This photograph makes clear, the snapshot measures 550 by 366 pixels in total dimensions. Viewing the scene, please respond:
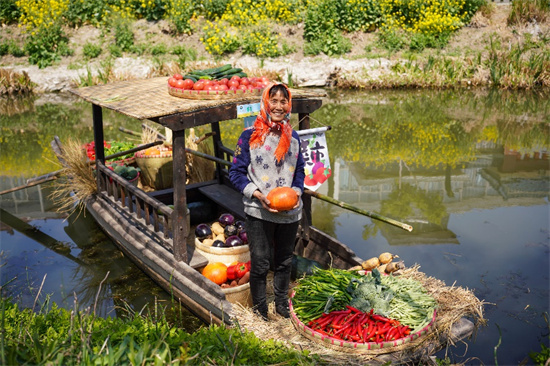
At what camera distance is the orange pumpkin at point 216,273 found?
19.1 feet

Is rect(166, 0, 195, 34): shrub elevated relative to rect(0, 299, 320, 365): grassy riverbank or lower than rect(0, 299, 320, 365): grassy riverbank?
elevated

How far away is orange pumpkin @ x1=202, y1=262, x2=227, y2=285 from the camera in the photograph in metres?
5.82

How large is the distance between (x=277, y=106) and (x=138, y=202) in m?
2.94

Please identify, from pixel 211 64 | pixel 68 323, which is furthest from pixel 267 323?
pixel 211 64

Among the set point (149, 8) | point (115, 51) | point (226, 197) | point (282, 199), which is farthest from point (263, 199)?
point (149, 8)

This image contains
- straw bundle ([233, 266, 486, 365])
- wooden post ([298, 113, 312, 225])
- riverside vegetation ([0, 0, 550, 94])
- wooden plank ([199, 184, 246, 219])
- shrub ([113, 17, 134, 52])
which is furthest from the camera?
shrub ([113, 17, 134, 52])

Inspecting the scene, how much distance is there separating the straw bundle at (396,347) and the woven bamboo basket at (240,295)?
30 centimetres

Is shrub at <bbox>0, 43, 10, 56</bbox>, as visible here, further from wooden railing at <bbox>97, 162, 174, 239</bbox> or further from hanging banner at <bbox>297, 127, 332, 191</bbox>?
hanging banner at <bbox>297, 127, 332, 191</bbox>

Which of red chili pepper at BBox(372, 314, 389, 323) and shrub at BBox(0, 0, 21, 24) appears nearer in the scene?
red chili pepper at BBox(372, 314, 389, 323)

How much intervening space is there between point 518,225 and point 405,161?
3759 mm

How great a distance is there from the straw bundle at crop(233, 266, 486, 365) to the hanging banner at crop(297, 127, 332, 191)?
1.35m

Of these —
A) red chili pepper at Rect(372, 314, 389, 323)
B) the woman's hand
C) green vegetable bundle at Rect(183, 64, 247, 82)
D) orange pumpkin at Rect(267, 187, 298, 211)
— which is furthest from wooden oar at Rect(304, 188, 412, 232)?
green vegetable bundle at Rect(183, 64, 247, 82)

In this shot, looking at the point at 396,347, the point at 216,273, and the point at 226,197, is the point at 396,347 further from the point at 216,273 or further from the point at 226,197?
the point at 226,197

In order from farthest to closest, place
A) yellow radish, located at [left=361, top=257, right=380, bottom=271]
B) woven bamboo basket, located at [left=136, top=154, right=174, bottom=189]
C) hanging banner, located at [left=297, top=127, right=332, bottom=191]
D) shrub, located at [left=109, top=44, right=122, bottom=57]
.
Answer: shrub, located at [left=109, top=44, right=122, bottom=57] < woven bamboo basket, located at [left=136, top=154, right=174, bottom=189] < hanging banner, located at [left=297, top=127, right=332, bottom=191] < yellow radish, located at [left=361, top=257, right=380, bottom=271]
